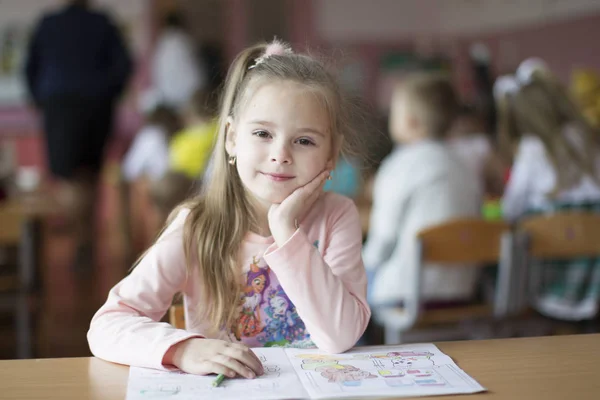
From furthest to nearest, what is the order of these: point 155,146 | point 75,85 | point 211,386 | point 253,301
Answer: point 155,146
point 75,85
point 253,301
point 211,386

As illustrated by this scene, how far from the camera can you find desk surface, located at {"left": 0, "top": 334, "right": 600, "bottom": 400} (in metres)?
0.84

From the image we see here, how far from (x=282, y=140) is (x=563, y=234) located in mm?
1302

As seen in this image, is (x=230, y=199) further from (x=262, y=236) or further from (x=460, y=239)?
(x=460, y=239)

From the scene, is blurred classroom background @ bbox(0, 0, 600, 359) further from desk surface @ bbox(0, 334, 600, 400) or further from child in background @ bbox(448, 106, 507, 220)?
desk surface @ bbox(0, 334, 600, 400)

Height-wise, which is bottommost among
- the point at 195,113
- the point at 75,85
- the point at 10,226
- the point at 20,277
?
the point at 20,277

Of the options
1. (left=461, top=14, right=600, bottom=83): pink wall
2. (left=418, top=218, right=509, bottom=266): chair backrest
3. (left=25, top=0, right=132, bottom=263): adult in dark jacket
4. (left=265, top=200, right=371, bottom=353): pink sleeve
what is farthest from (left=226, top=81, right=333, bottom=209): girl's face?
(left=461, top=14, right=600, bottom=83): pink wall

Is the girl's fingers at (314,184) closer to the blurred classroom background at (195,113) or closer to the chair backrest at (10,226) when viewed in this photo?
the blurred classroom background at (195,113)

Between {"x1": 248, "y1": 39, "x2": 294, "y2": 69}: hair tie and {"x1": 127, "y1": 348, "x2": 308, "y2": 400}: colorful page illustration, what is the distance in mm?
499

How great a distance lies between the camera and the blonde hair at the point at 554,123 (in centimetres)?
261

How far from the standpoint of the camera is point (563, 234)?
6.97 feet

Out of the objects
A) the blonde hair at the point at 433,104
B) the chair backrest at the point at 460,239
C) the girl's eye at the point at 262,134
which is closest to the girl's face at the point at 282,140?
the girl's eye at the point at 262,134

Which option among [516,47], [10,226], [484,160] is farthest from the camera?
[516,47]

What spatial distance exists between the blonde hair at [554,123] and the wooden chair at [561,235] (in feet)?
1.65

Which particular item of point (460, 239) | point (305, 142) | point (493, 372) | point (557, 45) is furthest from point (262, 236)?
point (557, 45)
